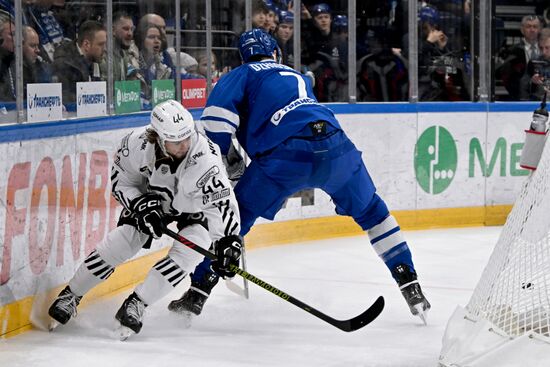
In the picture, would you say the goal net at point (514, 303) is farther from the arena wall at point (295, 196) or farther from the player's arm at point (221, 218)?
the arena wall at point (295, 196)

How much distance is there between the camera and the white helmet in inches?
152

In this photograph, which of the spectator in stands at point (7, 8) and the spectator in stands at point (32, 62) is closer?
the spectator in stands at point (7, 8)

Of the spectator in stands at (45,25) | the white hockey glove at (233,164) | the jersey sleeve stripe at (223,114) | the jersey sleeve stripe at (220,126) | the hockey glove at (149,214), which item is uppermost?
the spectator in stands at (45,25)

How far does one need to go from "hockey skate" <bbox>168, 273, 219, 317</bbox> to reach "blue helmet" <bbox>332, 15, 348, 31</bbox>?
308 centimetres

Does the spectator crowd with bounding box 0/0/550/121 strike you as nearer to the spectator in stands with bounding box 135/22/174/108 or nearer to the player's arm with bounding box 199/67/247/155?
the spectator in stands with bounding box 135/22/174/108

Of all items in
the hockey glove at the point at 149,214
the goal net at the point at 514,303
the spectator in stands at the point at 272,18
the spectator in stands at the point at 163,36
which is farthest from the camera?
the spectator in stands at the point at 272,18

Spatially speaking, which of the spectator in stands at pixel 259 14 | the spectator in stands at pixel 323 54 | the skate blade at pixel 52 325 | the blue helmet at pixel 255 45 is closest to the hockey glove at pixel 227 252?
the skate blade at pixel 52 325

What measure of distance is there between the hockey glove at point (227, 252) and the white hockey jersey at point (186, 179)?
0.04m

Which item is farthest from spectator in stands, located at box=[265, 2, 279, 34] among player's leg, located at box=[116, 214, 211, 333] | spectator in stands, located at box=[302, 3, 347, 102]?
player's leg, located at box=[116, 214, 211, 333]

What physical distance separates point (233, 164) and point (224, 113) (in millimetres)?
312

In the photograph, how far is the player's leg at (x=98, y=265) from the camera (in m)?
4.14

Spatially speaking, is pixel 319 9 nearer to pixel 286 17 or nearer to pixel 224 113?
pixel 286 17

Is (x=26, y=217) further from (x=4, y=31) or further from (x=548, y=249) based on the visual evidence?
(x=548, y=249)

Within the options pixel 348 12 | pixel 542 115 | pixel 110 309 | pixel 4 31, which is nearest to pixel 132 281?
pixel 110 309
